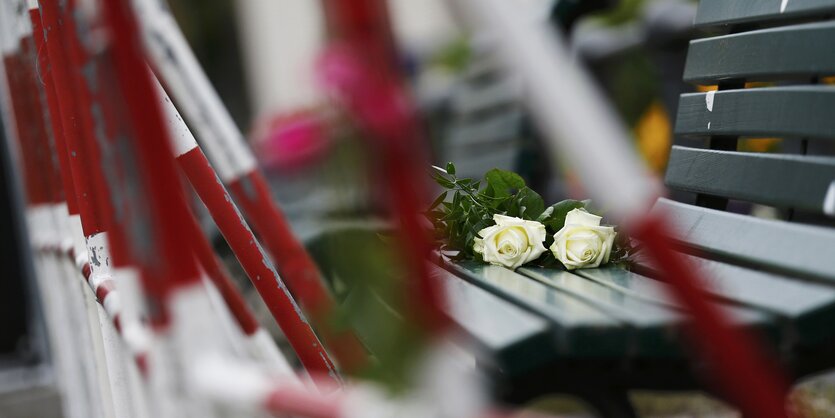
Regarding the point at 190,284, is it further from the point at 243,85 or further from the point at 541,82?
the point at 243,85

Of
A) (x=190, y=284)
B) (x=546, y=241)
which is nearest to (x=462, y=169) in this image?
(x=546, y=241)

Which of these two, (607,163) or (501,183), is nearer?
(607,163)

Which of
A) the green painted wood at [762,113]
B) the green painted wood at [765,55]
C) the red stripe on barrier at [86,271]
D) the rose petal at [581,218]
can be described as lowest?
the red stripe on barrier at [86,271]

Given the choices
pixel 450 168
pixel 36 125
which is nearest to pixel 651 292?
pixel 450 168

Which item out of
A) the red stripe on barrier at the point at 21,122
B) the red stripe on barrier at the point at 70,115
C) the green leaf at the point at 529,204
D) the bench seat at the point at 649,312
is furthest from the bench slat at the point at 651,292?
the red stripe on barrier at the point at 21,122

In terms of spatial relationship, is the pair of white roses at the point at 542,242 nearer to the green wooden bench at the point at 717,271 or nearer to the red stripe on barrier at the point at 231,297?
the green wooden bench at the point at 717,271

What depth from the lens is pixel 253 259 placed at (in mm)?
1217

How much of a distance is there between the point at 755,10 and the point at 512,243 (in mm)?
527

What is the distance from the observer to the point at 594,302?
1.04m

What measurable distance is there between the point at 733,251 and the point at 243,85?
8.09m

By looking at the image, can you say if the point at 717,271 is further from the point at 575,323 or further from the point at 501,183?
the point at 501,183

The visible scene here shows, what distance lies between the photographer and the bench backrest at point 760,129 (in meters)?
1.19

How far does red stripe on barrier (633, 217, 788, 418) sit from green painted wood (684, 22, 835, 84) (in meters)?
0.84

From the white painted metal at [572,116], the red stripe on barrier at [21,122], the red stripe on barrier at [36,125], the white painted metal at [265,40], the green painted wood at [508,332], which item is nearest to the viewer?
the white painted metal at [572,116]
